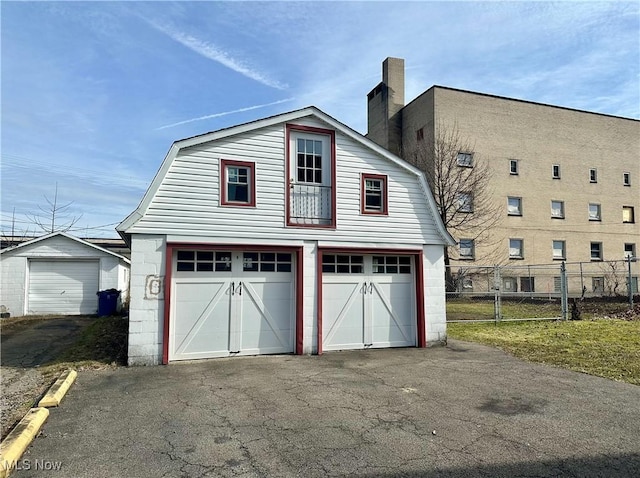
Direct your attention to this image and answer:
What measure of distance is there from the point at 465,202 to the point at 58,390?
23445mm

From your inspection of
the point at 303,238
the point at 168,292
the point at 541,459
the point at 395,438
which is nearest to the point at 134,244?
the point at 168,292

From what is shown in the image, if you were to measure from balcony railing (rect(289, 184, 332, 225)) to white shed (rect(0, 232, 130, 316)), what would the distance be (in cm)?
1318

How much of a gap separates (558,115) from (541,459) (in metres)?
32.1

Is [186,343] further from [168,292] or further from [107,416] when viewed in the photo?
[107,416]

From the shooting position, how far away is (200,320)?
9.52 meters

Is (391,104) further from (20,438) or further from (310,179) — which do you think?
(20,438)

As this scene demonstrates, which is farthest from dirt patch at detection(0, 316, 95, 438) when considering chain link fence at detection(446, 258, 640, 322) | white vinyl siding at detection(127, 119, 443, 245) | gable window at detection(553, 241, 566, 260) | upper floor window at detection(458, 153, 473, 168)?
gable window at detection(553, 241, 566, 260)

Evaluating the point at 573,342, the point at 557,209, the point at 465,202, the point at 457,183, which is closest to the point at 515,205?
the point at 557,209

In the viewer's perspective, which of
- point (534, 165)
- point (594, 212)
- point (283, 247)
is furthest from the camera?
point (594, 212)

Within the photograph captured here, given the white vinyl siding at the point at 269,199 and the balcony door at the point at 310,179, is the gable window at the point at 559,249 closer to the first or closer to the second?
the white vinyl siding at the point at 269,199

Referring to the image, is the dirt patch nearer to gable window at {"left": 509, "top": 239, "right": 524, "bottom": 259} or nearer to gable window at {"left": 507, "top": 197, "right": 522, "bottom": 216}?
gable window at {"left": 509, "top": 239, "right": 524, "bottom": 259}

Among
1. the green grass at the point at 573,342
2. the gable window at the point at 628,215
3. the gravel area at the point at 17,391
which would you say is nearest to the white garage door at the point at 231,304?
the gravel area at the point at 17,391

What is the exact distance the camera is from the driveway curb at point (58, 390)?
6129 millimetres

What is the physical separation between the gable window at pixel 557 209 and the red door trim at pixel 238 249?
26078mm
